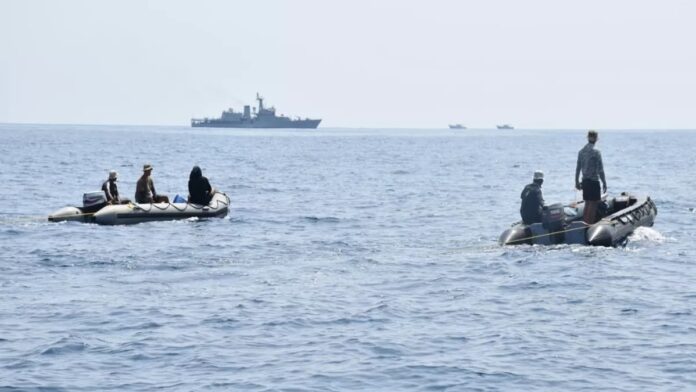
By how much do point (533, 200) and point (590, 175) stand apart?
4.17 feet

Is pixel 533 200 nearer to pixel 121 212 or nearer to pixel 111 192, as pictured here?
pixel 121 212

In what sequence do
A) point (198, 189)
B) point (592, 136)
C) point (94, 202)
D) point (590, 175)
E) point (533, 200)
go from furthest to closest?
point (198, 189), point (94, 202), point (590, 175), point (533, 200), point (592, 136)

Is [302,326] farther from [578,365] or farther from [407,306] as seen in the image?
[578,365]

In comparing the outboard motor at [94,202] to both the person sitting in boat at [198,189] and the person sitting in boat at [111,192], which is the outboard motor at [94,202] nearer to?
the person sitting in boat at [111,192]

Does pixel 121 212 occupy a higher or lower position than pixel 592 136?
lower

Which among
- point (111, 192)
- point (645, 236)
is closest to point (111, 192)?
point (111, 192)

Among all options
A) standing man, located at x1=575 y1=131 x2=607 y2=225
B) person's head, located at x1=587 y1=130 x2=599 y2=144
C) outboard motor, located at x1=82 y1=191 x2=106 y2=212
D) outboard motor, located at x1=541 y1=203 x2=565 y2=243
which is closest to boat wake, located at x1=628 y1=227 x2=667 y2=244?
standing man, located at x1=575 y1=131 x2=607 y2=225

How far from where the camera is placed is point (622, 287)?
16.8 meters

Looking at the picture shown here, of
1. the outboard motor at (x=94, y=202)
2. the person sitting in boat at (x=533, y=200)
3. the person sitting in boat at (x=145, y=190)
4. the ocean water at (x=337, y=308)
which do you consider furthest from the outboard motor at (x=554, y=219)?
the outboard motor at (x=94, y=202)

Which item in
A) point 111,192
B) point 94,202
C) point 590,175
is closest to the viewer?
point 590,175

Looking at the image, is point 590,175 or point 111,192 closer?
point 590,175

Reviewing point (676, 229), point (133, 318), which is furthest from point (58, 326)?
point (676, 229)

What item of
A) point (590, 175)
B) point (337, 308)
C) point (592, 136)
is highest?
point (592, 136)

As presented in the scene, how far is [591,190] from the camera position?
69.1 feet
